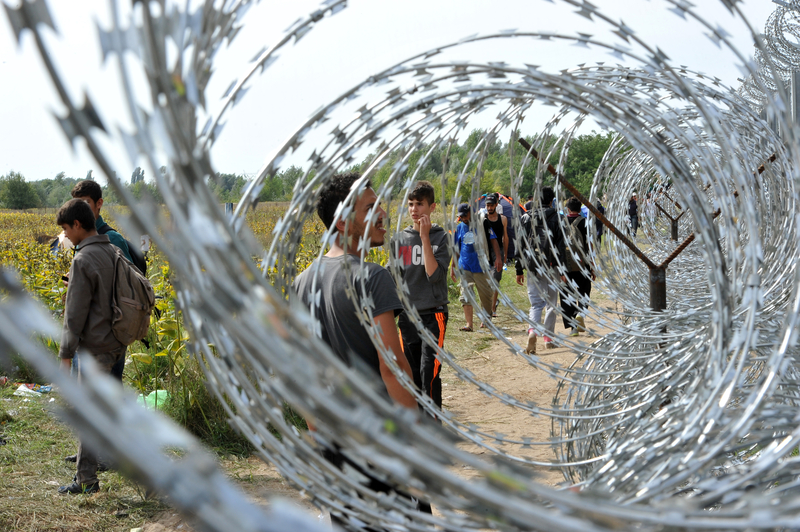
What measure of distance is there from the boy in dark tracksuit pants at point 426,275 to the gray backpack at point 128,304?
2.16 m

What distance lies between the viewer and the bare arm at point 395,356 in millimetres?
2975

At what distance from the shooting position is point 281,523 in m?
0.90

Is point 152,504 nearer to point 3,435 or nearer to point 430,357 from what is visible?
point 3,435

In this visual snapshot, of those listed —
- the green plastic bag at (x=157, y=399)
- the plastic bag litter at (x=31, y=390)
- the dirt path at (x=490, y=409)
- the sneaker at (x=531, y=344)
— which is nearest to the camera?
the dirt path at (x=490, y=409)

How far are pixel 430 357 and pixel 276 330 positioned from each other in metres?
4.47

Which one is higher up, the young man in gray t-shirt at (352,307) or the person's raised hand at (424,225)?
the person's raised hand at (424,225)

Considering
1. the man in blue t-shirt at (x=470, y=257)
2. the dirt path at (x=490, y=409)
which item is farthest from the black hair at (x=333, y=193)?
the man in blue t-shirt at (x=470, y=257)

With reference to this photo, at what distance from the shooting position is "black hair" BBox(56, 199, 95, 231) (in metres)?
4.85

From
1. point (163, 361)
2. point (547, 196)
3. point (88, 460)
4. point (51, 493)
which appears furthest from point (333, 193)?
point (547, 196)

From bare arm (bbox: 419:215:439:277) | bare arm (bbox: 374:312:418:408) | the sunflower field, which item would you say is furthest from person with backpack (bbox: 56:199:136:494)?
bare arm (bbox: 374:312:418:408)

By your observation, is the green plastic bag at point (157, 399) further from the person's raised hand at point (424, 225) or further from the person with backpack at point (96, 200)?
the person's raised hand at point (424, 225)

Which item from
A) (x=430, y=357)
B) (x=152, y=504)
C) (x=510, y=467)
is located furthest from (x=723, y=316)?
(x=152, y=504)

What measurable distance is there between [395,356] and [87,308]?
9.54 feet

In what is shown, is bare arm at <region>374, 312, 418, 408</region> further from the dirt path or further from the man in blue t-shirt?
the man in blue t-shirt
